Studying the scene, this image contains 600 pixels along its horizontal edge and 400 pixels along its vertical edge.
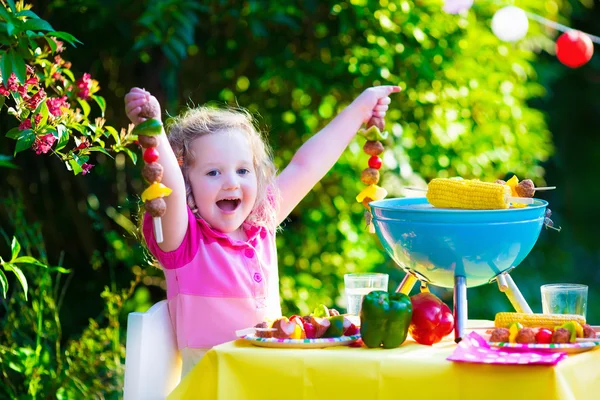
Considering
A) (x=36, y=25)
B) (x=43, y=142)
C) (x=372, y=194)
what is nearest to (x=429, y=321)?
(x=372, y=194)

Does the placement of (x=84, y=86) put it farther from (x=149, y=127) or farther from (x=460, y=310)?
(x=460, y=310)

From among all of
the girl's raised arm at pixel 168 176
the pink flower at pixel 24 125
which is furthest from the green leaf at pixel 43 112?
the girl's raised arm at pixel 168 176

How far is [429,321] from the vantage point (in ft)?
7.10

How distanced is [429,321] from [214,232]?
26.7 inches

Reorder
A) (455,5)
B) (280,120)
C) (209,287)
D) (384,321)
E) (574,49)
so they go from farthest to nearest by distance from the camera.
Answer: (280,120) → (455,5) → (574,49) → (209,287) → (384,321)

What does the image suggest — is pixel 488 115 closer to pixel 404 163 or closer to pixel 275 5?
pixel 404 163

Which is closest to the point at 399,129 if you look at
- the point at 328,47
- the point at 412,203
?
the point at 328,47

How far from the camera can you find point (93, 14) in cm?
394

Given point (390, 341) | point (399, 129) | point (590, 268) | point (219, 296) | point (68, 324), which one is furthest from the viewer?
point (590, 268)

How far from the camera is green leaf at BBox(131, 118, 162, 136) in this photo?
2.11 m

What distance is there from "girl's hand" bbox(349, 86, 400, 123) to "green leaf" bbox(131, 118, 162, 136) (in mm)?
887

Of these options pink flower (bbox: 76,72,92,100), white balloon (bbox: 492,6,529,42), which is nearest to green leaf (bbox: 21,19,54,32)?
pink flower (bbox: 76,72,92,100)

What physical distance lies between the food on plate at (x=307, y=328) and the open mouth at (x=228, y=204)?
0.47m

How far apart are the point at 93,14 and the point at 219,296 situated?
1.93 metres
